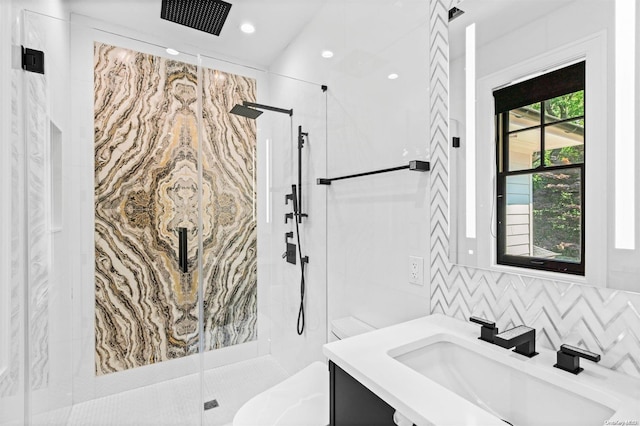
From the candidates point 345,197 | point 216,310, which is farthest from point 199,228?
point 345,197

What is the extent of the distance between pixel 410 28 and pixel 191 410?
244 centimetres

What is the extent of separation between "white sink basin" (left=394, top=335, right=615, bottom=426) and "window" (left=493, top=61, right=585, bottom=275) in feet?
1.02

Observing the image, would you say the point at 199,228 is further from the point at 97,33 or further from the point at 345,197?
the point at 97,33

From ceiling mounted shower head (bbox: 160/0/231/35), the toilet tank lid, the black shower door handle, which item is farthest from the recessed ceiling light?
the toilet tank lid

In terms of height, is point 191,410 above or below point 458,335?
below

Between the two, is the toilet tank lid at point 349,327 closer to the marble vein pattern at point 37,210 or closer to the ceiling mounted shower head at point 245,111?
the ceiling mounted shower head at point 245,111

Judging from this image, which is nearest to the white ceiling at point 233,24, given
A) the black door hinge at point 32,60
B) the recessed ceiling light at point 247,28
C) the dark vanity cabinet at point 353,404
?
the recessed ceiling light at point 247,28

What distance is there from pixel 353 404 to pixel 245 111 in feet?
5.43

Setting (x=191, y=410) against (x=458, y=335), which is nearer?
(x=458, y=335)

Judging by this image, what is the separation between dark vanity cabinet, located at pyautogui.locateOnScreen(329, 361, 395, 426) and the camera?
0.75 meters

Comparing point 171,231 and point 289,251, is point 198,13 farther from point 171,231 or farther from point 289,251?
point 289,251

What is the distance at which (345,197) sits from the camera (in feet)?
6.03

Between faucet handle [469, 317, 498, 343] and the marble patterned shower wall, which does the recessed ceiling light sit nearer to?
the marble patterned shower wall

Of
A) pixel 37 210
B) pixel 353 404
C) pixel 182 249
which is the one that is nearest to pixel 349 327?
pixel 353 404
